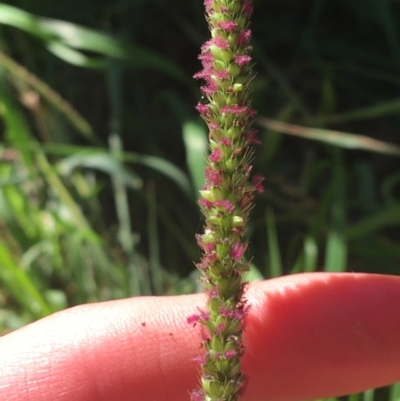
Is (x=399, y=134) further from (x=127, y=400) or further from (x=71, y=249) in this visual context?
(x=127, y=400)

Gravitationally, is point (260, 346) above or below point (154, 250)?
below

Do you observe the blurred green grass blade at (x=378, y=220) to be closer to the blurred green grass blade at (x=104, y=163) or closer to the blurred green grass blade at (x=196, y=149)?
the blurred green grass blade at (x=196, y=149)

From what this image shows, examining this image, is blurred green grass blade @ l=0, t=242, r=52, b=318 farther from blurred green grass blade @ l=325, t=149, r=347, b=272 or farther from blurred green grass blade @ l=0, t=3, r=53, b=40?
blurred green grass blade @ l=325, t=149, r=347, b=272

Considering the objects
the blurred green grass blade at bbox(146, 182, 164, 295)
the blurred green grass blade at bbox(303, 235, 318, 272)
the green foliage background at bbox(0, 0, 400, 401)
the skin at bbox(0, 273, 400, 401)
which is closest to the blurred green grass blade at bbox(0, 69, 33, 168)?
the green foliage background at bbox(0, 0, 400, 401)

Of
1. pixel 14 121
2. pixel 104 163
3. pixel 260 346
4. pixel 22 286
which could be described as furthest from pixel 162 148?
pixel 260 346

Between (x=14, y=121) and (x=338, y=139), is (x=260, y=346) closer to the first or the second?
(x=338, y=139)

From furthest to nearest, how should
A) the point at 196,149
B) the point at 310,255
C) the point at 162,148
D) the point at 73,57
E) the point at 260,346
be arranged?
the point at 162,148
the point at 73,57
the point at 196,149
the point at 310,255
the point at 260,346

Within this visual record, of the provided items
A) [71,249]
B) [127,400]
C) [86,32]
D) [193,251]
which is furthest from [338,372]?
[86,32]
